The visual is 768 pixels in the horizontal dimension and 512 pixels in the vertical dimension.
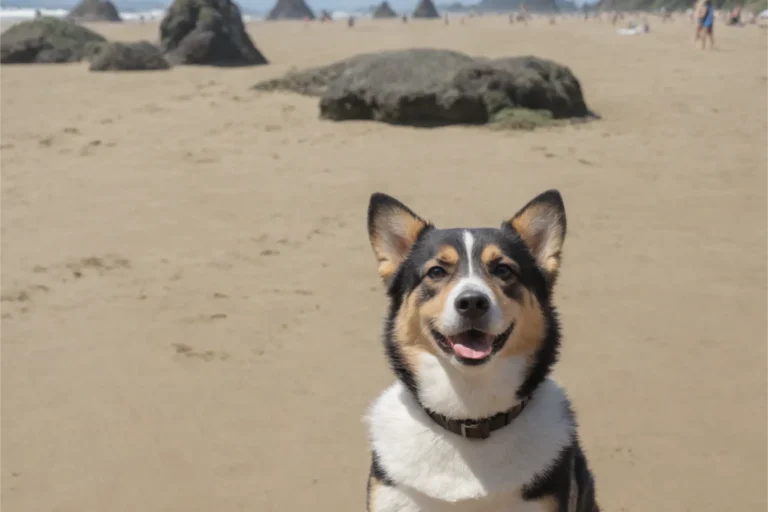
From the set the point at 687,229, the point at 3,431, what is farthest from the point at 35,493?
the point at 687,229

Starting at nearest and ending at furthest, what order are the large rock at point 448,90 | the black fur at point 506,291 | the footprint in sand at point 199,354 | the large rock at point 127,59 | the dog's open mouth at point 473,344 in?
1. the dog's open mouth at point 473,344
2. the black fur at point 506,291
3. the footprint in sand at point 199,354
4. the large rock at point 448,90
5. the large rock at point 127,59

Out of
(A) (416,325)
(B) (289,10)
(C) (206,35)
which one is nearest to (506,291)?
(A) (416,325)

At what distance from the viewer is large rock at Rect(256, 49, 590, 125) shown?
12094 millimetres

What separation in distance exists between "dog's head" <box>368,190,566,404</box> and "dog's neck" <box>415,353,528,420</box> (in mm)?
45

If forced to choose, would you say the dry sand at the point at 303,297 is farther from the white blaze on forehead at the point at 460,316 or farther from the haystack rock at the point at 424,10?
the haystack rock at the point at 424,10

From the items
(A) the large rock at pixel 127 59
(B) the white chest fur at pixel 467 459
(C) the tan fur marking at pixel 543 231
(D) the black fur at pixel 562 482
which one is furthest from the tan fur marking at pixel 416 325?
(A) the large rock at pixel 127 59

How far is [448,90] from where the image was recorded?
1203 cm

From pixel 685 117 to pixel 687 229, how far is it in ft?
17.5

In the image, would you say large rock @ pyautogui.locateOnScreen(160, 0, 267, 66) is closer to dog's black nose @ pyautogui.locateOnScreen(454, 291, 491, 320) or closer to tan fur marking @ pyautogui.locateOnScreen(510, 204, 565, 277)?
tan fur marking @ pyautogui.locateOnScreen(510, 204, 565, 277)

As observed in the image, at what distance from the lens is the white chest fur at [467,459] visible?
304cm

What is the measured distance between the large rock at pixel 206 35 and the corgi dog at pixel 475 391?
18.6 m

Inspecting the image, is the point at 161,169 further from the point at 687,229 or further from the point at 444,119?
the point at 687,229

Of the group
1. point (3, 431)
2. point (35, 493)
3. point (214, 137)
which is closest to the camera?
point (35, 493)

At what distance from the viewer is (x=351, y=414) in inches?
195
